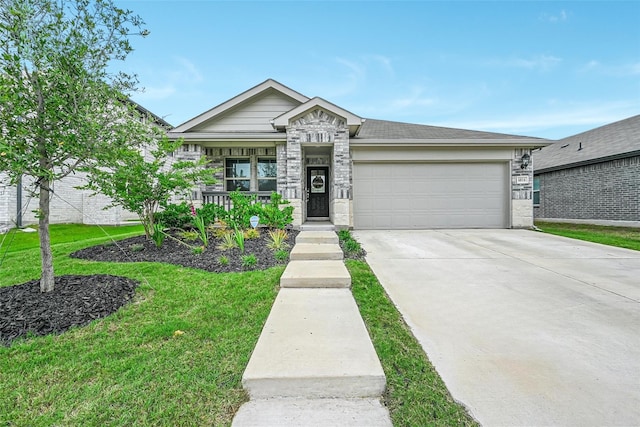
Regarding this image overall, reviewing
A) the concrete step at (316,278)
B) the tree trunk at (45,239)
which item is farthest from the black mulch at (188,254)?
the tree trunk at (45,239)

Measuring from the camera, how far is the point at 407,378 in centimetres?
194

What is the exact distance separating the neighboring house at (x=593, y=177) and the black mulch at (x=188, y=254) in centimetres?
1282

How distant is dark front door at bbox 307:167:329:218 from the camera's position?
11.2 metres

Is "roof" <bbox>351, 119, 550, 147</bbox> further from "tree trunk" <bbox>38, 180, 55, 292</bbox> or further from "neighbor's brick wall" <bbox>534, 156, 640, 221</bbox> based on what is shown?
"tree trunk" <bbox>38, 180, 55, 292</bbox>

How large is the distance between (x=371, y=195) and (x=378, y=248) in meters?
3.85

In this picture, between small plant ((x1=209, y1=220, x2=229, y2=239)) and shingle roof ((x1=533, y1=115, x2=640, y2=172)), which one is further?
shingle roof ((x1=533, y1=115, x2=640, y2=172))

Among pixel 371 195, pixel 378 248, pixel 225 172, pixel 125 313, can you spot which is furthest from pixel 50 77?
pixel 371 195

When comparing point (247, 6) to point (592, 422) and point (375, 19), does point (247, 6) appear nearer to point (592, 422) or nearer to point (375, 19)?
point (375, 19)

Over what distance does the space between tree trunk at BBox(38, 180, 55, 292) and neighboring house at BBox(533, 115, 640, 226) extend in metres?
16.0

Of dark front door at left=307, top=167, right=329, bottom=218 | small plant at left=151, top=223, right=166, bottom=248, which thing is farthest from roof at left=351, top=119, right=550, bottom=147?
small plant at left=151, top=223, right=166, bottom=248

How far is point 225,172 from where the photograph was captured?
10570 millimetres

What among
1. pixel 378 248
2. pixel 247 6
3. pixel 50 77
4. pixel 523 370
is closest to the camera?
pixel 523 370

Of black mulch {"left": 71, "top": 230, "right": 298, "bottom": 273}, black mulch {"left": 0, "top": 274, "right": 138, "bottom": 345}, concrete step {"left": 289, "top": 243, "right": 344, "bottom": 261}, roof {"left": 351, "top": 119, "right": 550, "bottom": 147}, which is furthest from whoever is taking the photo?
roof {"left": 351, "top": 119, "right": 550, "bottom": 147}

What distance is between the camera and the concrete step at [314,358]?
1.75 meters
